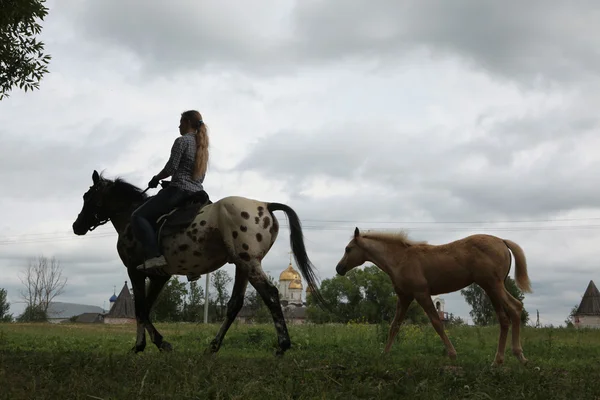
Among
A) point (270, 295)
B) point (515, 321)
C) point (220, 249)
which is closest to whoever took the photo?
point (270, 295)

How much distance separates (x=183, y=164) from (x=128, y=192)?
1326mm

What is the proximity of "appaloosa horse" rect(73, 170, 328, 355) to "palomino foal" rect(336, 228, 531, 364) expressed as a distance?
147cm

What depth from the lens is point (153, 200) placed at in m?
8.44

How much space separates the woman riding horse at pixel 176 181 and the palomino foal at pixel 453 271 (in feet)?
10.4

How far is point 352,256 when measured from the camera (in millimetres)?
10117

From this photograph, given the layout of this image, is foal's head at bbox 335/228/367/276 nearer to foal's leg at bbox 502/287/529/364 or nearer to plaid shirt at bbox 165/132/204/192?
foal's leg at bbox 502/287/529/364

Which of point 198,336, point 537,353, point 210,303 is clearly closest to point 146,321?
point 198,336

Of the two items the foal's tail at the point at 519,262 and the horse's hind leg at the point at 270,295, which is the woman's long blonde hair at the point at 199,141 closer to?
the horse's hind leg at the point at 270,295

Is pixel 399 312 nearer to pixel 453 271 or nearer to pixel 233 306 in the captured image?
pixel 453 271

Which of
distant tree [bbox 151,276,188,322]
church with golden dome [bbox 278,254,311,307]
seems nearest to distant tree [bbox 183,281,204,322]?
distant tree [bbox 151,276,188,322]

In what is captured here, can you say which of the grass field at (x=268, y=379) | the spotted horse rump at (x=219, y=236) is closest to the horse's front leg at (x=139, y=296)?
the spotted horse rump at (x=219, y=236)

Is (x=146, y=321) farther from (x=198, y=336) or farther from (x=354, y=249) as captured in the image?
(x=198, y=336)

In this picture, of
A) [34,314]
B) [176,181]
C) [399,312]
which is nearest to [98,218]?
[176,181]

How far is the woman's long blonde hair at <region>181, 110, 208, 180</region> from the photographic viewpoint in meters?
8.56
